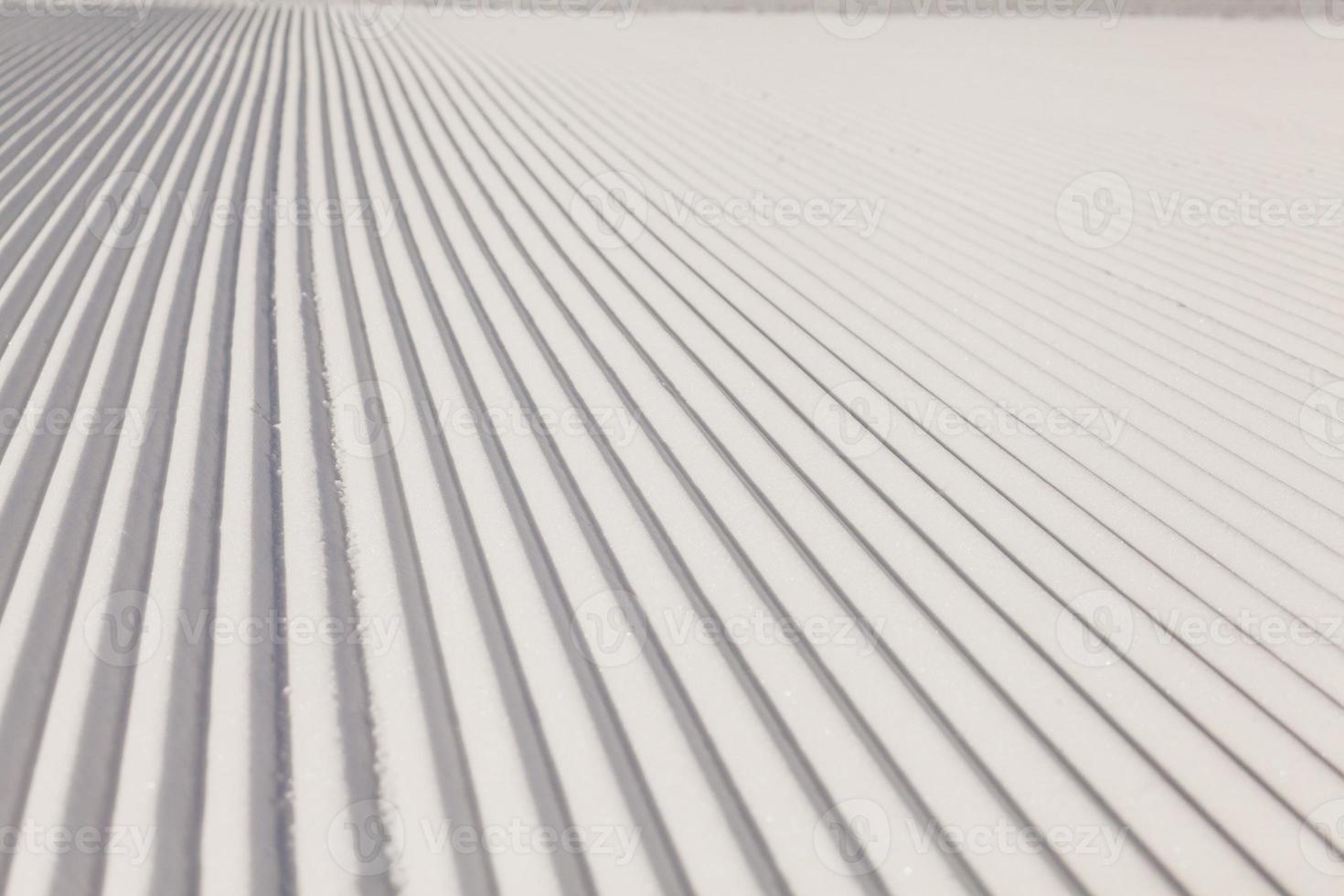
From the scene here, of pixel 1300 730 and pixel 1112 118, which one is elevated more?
pixel 1112 118

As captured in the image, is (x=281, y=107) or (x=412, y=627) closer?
(x=412, y=627)

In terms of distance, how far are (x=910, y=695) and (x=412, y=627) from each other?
0.90 metres

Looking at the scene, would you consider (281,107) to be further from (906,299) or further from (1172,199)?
(1172,199)

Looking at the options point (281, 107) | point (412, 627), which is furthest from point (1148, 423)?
point (281, 107)

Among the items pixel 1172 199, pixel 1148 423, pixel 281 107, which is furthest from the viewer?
pixel 281 107

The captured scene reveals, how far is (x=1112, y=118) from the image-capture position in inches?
186

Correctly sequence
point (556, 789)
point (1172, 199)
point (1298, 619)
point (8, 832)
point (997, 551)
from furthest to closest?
1. point (1172, 199)
2. point (997, 551)
3. point (1298, 619)
4. point (556, 789)
5. point (8, 832)
